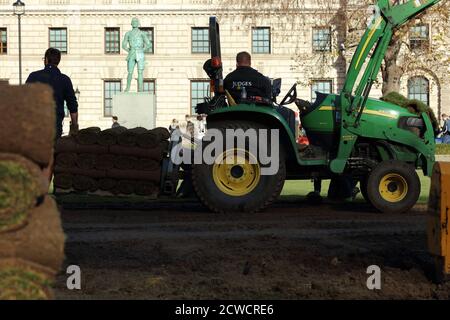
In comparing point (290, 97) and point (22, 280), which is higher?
point (290, 97)

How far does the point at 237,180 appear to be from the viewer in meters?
10.9

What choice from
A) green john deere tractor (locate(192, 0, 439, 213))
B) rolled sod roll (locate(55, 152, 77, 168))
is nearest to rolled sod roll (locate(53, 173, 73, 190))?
rolled sod roll (locate(55, 152, 77, 168))

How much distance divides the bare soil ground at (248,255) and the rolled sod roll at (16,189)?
237cm

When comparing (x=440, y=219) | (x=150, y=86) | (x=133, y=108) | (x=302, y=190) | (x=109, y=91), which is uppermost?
(x=150, y=86)

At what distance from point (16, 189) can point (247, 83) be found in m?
7.73

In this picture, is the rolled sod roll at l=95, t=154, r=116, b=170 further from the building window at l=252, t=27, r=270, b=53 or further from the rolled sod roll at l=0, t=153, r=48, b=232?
the building window at l=252, t=27, r=270, b=53

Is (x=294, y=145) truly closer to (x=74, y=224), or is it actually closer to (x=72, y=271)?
(x=74, y=224)

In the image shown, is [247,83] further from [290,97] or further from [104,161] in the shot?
[104,161]

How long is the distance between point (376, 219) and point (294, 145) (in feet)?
4.60

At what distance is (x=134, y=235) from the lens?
348 inches

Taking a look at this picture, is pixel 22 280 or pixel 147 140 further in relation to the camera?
pixel 147 140

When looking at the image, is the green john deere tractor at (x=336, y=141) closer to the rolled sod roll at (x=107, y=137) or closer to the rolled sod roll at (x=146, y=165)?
the rolled sod roll at (x=146, y=165)

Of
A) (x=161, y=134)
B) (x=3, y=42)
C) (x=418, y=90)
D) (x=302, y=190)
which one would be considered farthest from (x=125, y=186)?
(x=3, y=42)
